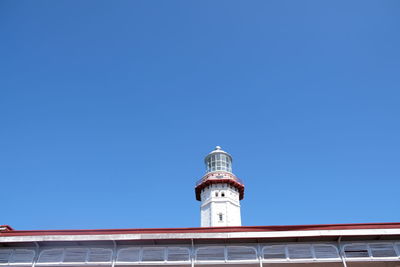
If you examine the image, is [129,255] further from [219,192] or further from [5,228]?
[219,192]

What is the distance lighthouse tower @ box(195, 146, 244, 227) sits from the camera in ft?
106

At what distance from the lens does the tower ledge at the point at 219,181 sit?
3441 centimetres

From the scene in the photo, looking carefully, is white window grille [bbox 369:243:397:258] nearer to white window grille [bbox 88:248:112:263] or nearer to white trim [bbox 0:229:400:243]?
white trim [bbox 0:229:400:243]

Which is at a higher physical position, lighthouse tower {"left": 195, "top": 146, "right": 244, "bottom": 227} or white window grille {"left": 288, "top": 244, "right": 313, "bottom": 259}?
lighthouse tower {"left": 195, "top": 146, "right": 244, "bottom": 227}

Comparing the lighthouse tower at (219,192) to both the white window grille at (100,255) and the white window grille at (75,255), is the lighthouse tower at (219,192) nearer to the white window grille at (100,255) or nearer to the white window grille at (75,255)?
the white window grille at (100,255)

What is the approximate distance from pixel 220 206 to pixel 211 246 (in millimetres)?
18815

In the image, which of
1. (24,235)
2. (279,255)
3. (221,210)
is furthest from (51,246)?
(221,210)

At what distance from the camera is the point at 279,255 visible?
14.1m

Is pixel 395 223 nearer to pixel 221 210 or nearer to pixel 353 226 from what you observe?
pixel 353 226

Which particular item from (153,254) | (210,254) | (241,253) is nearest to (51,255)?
(153,254)

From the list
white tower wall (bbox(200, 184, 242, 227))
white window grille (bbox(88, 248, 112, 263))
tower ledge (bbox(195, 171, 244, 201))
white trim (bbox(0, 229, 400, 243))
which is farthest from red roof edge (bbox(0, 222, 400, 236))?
tower ledge (bbox(195, 171, 244, 201))

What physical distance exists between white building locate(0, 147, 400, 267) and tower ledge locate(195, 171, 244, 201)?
19.9 m

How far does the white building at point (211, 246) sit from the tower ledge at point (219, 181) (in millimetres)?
19916

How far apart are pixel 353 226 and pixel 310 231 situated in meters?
1.71
